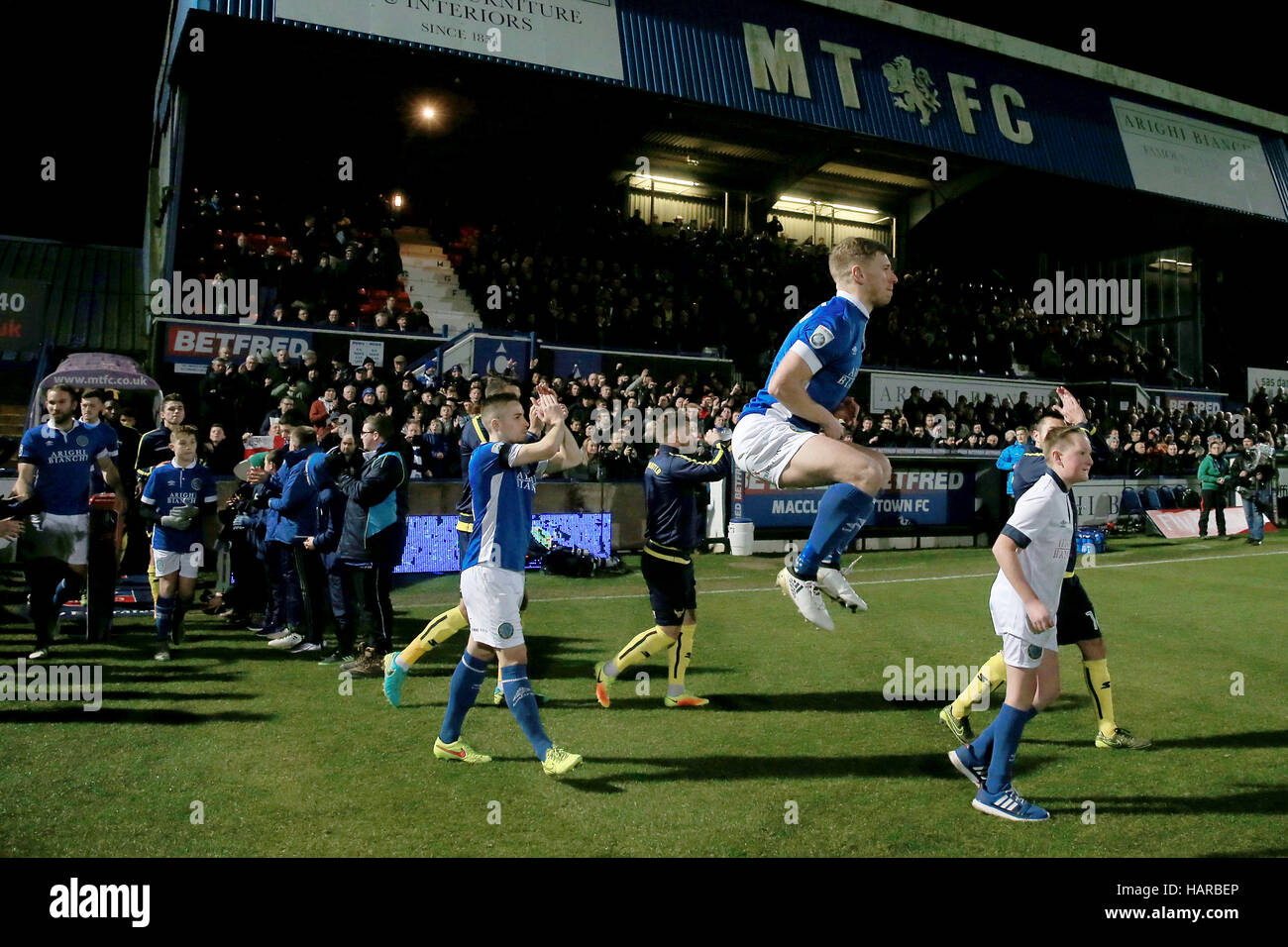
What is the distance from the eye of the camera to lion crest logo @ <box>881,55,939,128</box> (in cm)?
2452

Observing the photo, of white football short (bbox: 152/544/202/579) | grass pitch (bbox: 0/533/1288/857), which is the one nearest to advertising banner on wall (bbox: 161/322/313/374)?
grass pitch (bbox: 0/533/1288/857)

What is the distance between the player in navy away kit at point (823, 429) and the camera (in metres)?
4.68

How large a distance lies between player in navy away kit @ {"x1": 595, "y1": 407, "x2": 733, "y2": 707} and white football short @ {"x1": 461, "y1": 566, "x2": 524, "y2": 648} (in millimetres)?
1770

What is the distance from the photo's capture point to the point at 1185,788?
530 cm

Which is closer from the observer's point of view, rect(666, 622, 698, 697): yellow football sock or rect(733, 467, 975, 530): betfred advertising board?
rect(666, 622, 698, 697): yellow football sock

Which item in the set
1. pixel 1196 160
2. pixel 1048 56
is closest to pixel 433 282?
pixel 1048 56

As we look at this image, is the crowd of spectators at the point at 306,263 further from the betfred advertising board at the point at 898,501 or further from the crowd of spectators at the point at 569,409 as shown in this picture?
the betfred advertising board at the point at 898,501

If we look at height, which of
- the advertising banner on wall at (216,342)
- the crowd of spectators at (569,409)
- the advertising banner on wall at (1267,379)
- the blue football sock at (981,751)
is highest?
the advertising banner on wall at (1267,379)

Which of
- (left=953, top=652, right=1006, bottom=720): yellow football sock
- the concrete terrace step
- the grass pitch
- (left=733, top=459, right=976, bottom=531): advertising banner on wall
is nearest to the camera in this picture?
the grass pitch

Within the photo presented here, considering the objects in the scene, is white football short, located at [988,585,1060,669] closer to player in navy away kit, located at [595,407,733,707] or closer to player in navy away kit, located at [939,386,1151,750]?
player in navy away kit, located at [939,386,1151,750]

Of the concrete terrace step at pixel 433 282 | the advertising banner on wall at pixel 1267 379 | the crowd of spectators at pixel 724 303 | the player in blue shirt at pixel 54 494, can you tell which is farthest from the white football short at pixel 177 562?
the advertising banner on wall at pixel 1267 379

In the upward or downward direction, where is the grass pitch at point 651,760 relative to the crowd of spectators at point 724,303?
downward

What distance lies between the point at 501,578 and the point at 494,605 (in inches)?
6.7

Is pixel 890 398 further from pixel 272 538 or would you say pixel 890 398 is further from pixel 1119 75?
pixel 272 538
